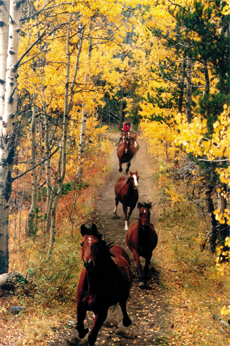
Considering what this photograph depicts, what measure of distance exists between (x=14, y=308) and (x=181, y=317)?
3.88 meters

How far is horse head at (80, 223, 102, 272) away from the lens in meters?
4.41

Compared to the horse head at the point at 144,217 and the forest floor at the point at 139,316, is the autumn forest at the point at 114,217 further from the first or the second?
the horse head at the point at 144,217

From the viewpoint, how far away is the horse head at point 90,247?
441 centimetres

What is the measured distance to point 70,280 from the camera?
26.1 feet

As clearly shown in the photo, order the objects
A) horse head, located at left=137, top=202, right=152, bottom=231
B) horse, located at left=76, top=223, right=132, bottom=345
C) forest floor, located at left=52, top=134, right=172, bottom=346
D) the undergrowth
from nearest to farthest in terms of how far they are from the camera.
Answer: horse, located at left=76, top=223, right=132, bottom=345 < the undergrowth < forest floor, located at left=52, top=134, right=172, bottom=346 < horse head, located at left=137, top=202, right=152, bottom=231

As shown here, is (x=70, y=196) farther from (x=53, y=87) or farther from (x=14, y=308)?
(x=14, y=308)

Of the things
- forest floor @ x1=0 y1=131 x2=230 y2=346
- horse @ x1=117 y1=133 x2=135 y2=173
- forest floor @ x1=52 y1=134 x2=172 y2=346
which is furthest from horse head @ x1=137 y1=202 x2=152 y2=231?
horse @ x1=117 y1=133 x2=135 y2=173

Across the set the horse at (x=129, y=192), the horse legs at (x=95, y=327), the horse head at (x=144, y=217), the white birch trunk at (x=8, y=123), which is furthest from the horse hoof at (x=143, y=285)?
the white birch trunk at (x=8, y=123)

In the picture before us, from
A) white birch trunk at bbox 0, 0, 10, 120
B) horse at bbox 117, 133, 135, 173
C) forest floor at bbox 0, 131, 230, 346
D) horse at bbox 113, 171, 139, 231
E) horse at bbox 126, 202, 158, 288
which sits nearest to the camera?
forest floor at bbox 0, 131, 230, 346

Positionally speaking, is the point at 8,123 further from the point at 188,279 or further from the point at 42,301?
the point at 188,279

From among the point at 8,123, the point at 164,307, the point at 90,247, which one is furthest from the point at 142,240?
the point at 8,123

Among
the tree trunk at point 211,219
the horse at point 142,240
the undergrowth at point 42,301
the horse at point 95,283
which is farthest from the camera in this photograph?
the tree trunk at point 211,219

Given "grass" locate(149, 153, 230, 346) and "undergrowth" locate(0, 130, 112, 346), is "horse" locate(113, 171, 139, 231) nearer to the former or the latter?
"grass" locate(149, 153, 230, 346)

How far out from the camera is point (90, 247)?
4555 mm
